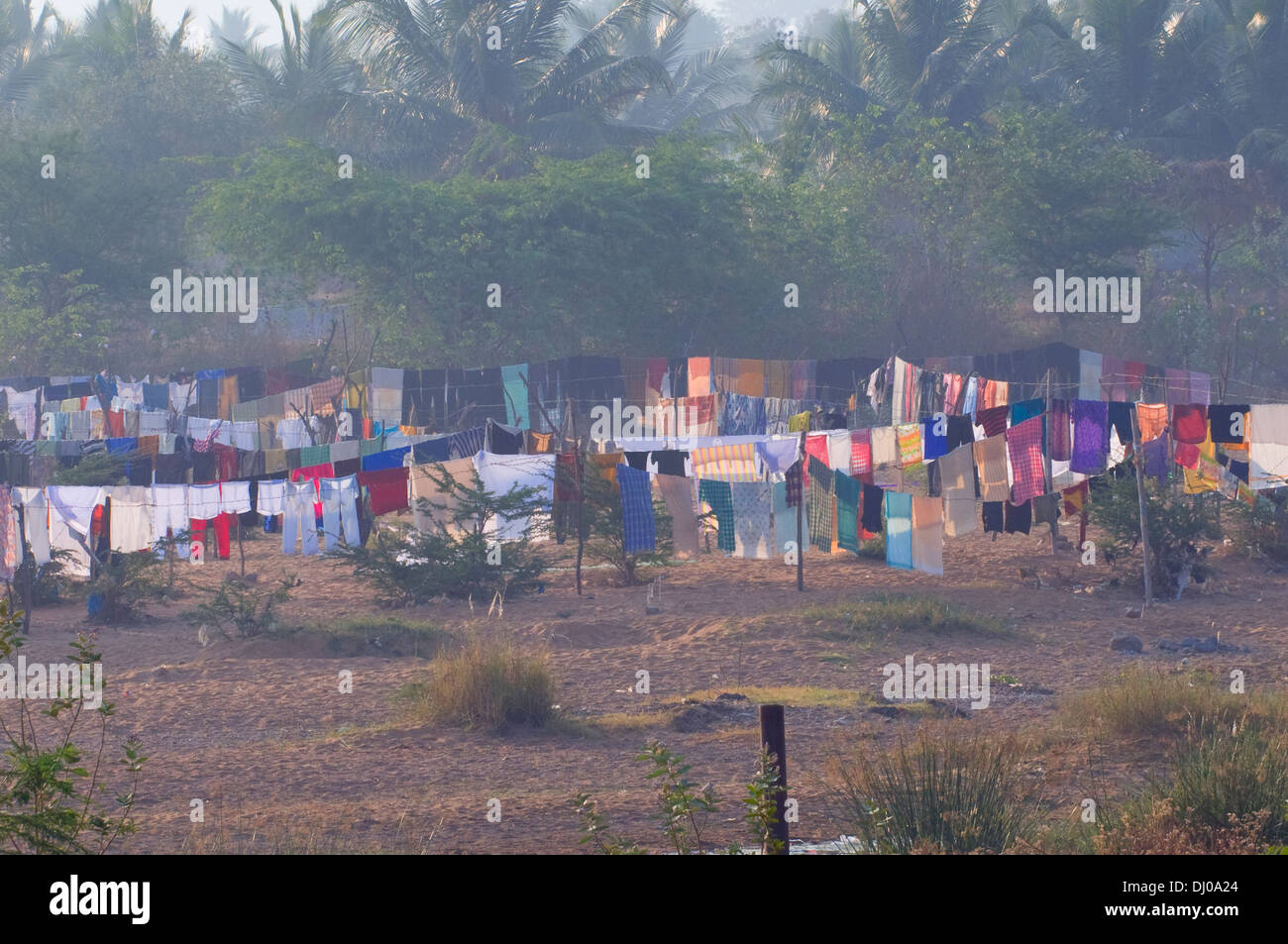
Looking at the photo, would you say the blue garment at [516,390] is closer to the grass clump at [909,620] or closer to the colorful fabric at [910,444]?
the colorful fabric at [910,444]

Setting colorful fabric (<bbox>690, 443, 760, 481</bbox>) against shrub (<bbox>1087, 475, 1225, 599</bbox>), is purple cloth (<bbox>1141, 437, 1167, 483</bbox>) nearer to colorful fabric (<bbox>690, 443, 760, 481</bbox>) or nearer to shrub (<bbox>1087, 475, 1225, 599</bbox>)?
shrub (<bbox>1087, 475, 1225, 599</bbox>)

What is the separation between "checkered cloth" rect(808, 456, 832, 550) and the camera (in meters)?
15.5

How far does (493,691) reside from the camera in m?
10.0

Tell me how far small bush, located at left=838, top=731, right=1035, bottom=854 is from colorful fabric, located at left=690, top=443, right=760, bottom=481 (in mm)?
9294

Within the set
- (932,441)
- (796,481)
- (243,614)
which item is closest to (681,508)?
(796,481)

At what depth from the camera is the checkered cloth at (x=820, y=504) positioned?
1545cm

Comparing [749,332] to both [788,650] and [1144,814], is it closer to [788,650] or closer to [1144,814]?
[788,650]

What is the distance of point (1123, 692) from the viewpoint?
954cm

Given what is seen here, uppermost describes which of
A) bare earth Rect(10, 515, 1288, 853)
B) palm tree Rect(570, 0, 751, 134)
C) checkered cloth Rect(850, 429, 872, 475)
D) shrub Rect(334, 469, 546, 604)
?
palm tree Rect(570, 0, 751, 134)

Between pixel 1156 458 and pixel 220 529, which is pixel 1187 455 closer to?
pixel 1156 458

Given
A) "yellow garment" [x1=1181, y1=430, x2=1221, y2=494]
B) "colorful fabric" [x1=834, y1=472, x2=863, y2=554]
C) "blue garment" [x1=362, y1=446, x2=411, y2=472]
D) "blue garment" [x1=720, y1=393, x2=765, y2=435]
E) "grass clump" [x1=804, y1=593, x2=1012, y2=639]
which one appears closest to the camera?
"grass clump" [x1=804, y1=593, x2=1012, y2=639]

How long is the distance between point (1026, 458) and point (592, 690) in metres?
6.23

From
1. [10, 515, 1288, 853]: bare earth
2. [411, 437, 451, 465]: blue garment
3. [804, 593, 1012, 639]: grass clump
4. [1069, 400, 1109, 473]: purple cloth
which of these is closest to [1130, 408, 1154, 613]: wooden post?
[10, 515, 1288, 853]: bare earth

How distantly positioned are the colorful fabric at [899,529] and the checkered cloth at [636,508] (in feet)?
8.72
